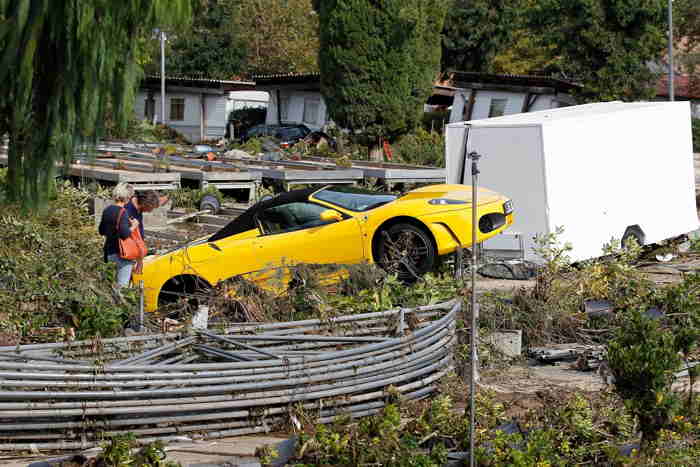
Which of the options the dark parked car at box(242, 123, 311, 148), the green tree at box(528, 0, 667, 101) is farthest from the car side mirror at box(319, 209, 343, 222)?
the dark parked car at box(242, 123, 311, 148)

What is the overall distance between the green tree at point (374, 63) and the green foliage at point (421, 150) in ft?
2.26

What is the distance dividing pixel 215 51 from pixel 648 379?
5852 cm

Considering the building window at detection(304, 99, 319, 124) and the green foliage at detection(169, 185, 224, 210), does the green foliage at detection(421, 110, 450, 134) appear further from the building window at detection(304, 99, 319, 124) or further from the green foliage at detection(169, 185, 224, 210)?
the green foliage at detection(169, 185, 224, 210)

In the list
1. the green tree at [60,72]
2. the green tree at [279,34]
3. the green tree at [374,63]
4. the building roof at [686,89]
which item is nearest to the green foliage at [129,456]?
the green tree at [60,72]

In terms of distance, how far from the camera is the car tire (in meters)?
11.7

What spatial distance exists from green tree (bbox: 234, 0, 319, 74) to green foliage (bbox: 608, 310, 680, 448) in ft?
178

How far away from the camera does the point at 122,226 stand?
11.0 meters

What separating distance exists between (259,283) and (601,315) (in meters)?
3.75

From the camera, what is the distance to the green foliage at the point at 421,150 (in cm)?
3149

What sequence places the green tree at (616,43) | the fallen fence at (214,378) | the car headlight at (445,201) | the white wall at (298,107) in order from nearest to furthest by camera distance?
the fallen fence at (214,378), the car headlight at (445,201), the green tree at (616,43), the white wall at (298,107)

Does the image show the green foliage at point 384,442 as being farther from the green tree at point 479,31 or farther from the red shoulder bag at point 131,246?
the green tree at point 479,31

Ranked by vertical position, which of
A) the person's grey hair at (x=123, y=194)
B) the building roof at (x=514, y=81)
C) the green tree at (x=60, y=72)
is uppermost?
the building roof at (x=514, y=81)

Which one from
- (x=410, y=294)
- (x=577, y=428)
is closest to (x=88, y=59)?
(x=577, y=428)

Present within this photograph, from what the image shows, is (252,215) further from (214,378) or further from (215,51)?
(215,51)
